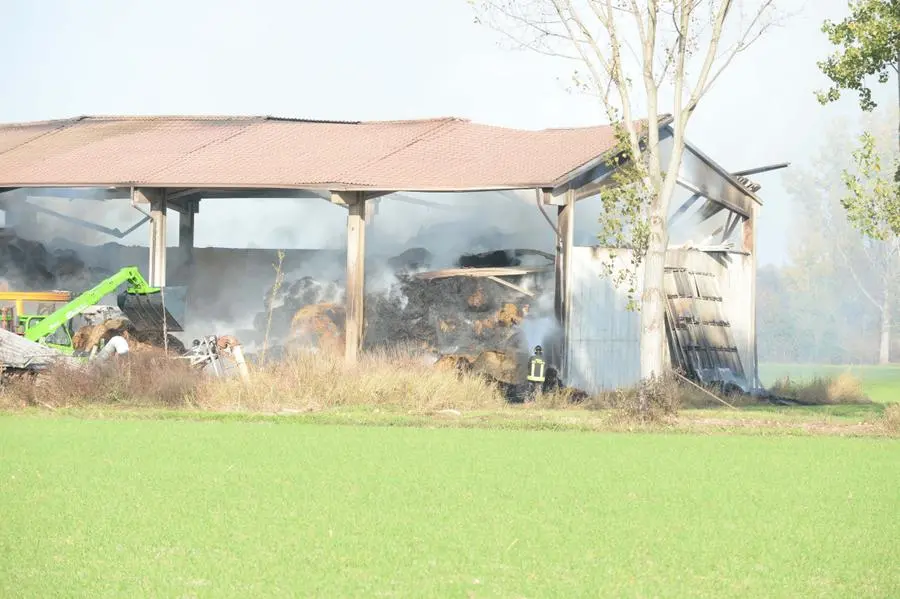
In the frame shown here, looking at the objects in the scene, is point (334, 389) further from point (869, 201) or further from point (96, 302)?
point (869, 201)

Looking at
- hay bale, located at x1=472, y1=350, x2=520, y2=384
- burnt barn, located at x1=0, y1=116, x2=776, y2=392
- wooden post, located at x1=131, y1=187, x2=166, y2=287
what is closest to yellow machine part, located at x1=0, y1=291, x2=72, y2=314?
wooden post, located at x1=131, y1=187, x2=166, y2=287

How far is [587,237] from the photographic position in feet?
101

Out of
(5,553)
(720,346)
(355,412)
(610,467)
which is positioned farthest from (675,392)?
(5,553)

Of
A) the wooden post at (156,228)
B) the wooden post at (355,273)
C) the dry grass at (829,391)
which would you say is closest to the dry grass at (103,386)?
the wooden post at (355,273)

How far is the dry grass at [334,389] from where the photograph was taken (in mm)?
23938

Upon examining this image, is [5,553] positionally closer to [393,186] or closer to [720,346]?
[393,186]

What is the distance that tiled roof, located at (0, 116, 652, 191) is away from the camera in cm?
2897

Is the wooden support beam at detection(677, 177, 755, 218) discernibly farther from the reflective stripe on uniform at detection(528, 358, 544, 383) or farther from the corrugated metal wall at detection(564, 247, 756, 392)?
the reflective stripe on uniform at detection(528, 358, 544, 383)

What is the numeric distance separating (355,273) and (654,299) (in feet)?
24.9

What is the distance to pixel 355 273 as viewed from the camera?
2902 centimetres

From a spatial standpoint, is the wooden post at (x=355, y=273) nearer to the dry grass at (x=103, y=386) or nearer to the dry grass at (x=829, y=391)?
the dry grass at (x=103, y=386)

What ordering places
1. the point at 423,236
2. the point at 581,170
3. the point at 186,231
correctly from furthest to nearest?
the point at 186,231 → the point at 423,236 → the point at 581,170

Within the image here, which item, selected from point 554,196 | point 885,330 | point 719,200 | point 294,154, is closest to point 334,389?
point 554,196

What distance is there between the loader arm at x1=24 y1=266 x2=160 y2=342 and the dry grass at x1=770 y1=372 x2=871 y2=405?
14384 millimetres
